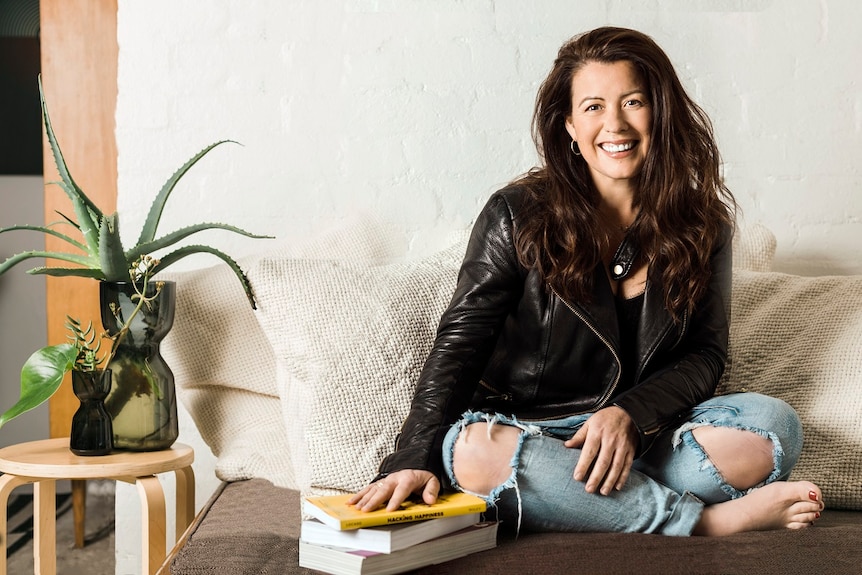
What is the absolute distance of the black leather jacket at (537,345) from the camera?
57.3 inches

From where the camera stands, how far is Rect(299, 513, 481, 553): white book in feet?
3.56

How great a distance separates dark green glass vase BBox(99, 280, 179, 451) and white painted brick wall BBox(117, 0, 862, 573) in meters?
0.43

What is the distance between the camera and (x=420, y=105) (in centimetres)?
207

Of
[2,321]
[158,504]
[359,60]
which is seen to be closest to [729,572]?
[158,504]

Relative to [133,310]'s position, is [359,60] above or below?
above

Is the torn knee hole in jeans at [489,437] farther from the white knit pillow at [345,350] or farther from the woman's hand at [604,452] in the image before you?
the white knit pillow at [345,350]

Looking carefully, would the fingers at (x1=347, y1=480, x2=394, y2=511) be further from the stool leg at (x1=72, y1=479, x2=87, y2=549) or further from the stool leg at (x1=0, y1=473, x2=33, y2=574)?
the stool leg at (x1=72, y1=479, x2=87, y2=549)

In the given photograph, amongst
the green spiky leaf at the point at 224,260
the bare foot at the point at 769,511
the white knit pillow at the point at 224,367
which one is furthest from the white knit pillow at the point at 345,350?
the bare foot at the point at 769,511

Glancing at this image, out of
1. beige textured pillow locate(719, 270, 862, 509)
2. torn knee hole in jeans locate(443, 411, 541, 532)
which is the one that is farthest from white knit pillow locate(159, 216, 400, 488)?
beige textured pillow locate(719, 270, 862, 509)

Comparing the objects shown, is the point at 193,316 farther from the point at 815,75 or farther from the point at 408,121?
the point at 815,75

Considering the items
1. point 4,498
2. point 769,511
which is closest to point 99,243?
point 4,498

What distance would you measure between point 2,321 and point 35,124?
64 centimetres

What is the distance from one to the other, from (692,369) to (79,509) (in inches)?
64.6

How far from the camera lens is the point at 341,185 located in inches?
81.3
